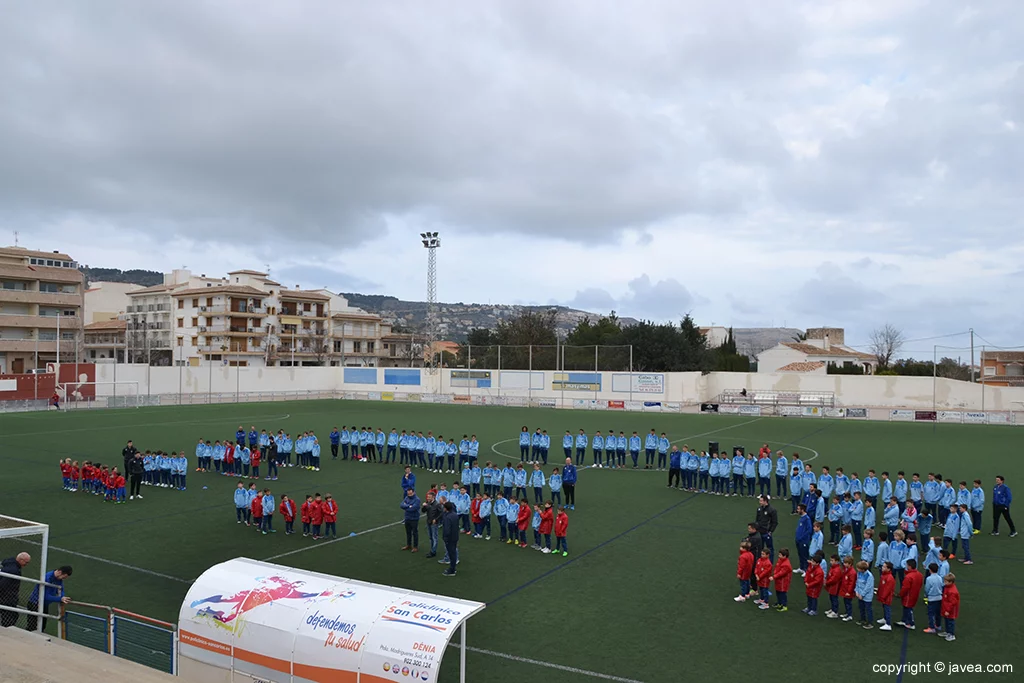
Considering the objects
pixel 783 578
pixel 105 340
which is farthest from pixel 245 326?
pixel 783 578

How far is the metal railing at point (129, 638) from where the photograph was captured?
910cm

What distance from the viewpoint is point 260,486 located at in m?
22.5

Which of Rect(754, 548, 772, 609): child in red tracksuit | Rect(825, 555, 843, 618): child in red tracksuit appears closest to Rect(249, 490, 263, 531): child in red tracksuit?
Rect(754, 548, 772, 609): child in red tracksuit

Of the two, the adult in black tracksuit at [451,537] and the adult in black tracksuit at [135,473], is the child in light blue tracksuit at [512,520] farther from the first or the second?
the adult in black tracksuit at [135,473]

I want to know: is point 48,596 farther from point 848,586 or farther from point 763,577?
point 848,586

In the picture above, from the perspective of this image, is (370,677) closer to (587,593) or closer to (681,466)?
(587,593)

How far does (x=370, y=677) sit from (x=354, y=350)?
87757mm

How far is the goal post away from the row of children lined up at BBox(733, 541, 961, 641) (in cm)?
5036

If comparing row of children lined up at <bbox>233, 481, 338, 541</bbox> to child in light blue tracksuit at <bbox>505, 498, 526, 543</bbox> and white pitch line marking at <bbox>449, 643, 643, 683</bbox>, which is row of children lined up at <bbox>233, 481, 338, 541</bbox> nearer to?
child in light blue tracksuit at <bbox>505, 498, 526, 543</bbox>

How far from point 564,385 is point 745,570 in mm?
43636

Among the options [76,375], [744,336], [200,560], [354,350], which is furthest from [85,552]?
[744,336]

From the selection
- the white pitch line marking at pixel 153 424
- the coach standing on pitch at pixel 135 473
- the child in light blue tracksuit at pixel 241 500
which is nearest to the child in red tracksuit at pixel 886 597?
the child in light blue tracksuit at pixel 241 500

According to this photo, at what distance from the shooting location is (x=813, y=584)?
38.0 feet

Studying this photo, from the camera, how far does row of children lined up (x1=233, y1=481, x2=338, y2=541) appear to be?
16125mm
